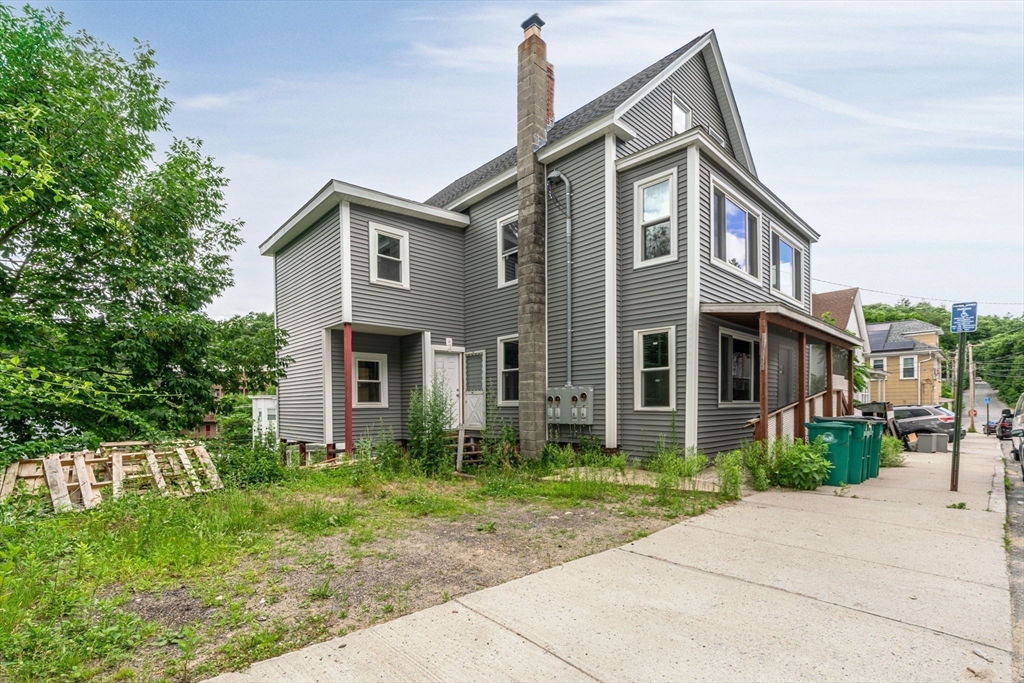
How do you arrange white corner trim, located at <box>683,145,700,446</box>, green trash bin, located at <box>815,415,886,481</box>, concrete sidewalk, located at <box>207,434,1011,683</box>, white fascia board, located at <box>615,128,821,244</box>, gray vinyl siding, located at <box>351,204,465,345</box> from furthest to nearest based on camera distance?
1. gray vinyl siding, located at <box>351,204,465,345</box>
2. white fascia board, located at <box>615,128,821,244</box>
3. white corner trim, located at <box>683,145,700,446</box>
4. green trash bin, located at <box>815,415,886,481</box>
5. concrete sidewalk, located at <box>207,434,1011,683</box>

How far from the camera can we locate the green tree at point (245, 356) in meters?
10.9

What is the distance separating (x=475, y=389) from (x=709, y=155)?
7.58m

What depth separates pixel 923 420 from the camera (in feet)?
55.8

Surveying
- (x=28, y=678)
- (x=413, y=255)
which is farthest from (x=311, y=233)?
(x=28, y=678)

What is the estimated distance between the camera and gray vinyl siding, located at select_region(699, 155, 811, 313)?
9586mm

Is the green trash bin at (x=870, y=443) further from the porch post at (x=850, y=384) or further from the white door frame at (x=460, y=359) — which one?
the white door frame at (x=460, y=359)

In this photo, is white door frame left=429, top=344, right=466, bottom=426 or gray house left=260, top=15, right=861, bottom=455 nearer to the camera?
gray house left=260, top=15, right=861, bottom=455

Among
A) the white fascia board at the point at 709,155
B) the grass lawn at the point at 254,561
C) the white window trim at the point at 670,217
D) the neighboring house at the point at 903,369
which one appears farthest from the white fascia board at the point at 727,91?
the neighboring house at the point at 903,369

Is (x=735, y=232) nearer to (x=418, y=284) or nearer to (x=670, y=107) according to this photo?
(x=670, y=107)

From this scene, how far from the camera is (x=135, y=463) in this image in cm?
720

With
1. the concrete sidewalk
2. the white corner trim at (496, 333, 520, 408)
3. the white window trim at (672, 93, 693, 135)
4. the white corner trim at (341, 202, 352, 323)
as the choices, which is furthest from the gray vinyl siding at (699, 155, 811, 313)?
the white corner trim at (341, 202, 352, 323)

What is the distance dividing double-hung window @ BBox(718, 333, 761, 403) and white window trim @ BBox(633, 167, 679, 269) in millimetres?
2118

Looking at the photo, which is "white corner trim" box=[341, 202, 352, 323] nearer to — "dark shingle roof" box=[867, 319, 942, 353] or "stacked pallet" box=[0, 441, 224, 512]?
"stacked pallet" box=[0, 441, 224, 512]

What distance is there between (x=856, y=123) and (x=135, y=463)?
1957 cm
